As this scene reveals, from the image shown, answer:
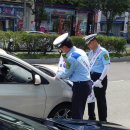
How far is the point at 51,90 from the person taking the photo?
6508 millimetres

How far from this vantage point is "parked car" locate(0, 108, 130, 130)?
11.2 feet

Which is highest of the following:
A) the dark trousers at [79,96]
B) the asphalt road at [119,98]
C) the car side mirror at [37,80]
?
the car side mirror at [37,80]

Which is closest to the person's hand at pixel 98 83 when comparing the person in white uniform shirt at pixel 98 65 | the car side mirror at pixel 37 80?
the person in white uniform shirt at pixel 98 65

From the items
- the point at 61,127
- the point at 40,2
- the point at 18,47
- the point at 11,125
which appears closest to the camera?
the point at 11,125

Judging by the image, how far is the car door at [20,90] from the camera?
20.2ft

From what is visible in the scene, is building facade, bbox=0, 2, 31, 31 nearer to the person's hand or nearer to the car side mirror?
the person's hand

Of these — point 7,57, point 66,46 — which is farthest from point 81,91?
point 7,57

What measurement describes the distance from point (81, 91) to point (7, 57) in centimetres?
125

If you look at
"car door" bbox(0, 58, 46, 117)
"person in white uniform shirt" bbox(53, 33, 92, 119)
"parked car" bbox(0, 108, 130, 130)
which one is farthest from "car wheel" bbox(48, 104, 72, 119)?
"parked car" bbox(0, 108, 130, 130)

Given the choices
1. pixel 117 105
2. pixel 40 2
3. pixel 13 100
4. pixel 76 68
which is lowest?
pixel 117 105

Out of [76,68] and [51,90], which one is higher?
[76,68]

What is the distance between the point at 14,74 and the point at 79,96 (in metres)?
1.09

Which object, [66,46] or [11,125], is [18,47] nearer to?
[66,46]

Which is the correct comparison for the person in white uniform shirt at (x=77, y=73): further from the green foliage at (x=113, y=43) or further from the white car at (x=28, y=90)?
the green foliage at (x=113, y=43)
